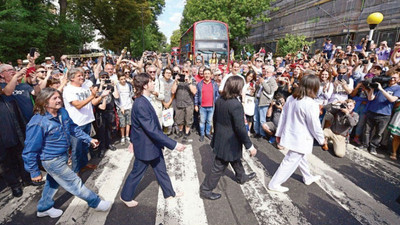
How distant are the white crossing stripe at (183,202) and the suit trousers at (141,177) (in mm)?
210

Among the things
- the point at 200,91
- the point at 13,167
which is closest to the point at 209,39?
the point at 200,91

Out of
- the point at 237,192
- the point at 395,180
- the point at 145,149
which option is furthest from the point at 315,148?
the point at 145,149

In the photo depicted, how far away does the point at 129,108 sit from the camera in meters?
5.36

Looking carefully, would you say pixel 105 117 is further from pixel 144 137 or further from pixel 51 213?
pixel 144 137

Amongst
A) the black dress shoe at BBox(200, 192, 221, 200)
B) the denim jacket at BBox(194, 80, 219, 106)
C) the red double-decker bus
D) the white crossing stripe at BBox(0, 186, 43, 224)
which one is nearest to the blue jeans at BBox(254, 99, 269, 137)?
the denim jacket at BBox(194, 80, 219, 106)

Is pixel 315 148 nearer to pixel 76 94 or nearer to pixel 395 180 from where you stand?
pixel 395 180

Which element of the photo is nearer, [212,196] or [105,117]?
[212,196]

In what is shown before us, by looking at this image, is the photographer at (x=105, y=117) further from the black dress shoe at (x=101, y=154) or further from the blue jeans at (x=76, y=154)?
the blue jeans at (x=76, y=154)

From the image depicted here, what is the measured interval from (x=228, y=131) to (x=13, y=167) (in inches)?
146

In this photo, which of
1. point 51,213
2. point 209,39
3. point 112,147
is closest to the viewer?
point 51,213

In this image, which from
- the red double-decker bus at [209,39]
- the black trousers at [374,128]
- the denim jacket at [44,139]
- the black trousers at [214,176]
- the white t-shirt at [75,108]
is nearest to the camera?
the denim jacket at [44,139]

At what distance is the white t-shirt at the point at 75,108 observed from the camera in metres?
3.66

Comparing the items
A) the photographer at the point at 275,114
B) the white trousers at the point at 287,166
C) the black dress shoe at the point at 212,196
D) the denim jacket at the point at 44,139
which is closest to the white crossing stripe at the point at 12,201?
the denim jacket at the point at 44,139

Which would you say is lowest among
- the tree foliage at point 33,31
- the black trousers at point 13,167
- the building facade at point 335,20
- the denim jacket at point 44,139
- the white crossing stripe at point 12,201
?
the white crossing stripe at point 12,201
